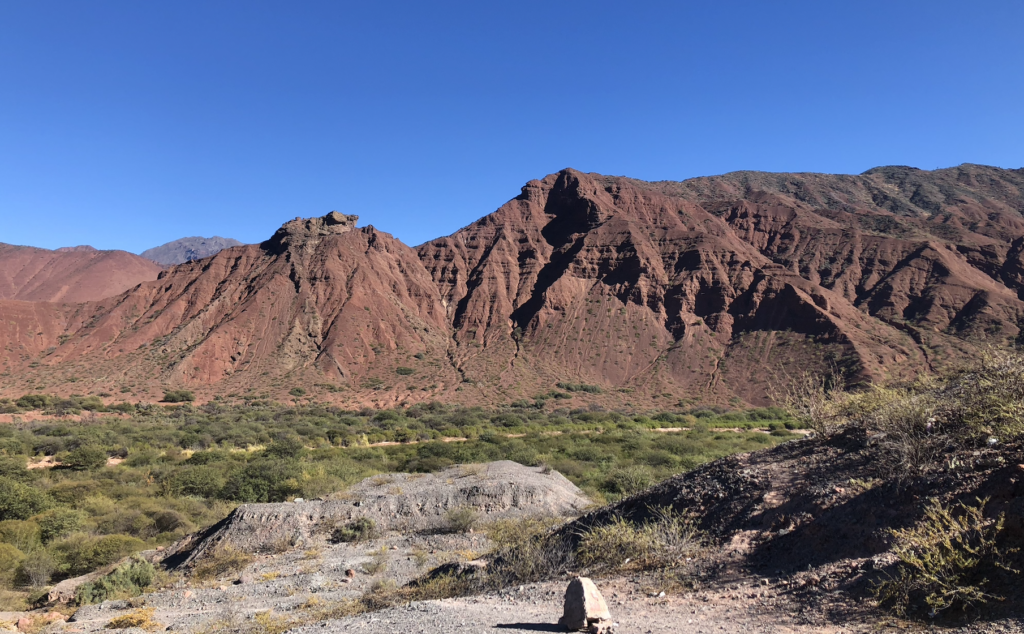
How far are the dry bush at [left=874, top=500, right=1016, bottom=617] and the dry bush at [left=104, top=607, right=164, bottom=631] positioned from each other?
368 inches

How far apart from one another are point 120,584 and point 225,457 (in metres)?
16.3

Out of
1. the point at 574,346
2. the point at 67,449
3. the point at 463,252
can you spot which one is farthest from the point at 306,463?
the point at 463,252

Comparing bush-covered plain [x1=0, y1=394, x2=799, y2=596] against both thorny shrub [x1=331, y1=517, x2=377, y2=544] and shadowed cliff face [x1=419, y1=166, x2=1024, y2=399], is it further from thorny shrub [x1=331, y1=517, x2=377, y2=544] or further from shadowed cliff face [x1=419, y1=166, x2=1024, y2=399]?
shadowed cliff face [x1=419, y1=166, x2=1024, y2=399]

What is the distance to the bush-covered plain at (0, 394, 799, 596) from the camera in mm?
14297

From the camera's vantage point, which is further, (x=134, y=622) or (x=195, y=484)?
(x=195, y=484)

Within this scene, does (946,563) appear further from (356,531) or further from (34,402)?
(34,402)

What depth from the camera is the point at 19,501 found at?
15836 mm

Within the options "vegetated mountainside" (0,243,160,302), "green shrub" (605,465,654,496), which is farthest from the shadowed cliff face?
"vegetated mountainside" (0,243,160,302)

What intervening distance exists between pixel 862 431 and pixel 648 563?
384 cm

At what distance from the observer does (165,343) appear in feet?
202

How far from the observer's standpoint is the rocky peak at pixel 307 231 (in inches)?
3137

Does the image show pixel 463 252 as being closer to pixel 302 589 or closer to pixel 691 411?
pixel 691 411

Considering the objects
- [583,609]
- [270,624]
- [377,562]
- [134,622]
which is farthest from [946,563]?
[134,622]

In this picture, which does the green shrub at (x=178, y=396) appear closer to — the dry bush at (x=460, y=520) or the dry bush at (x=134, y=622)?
the dry bush at (x=460, y=520)
